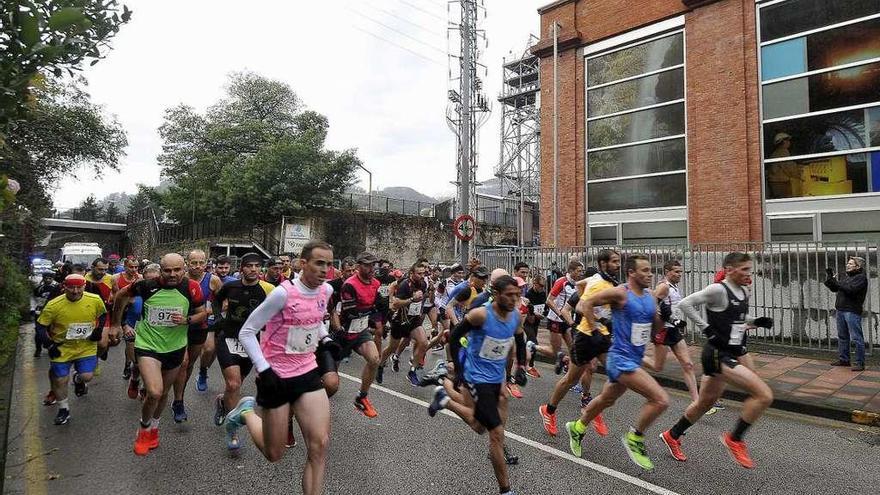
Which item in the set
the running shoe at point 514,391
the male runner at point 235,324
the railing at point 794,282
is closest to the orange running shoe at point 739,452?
the running shoe at point 514,391

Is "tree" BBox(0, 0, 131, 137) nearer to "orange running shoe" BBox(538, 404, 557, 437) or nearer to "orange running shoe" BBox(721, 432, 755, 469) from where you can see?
"orange running shoe" BBox(538, 404, 557, 437)

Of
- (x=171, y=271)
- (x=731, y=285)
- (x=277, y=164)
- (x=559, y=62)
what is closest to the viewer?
(x=731, y=285)

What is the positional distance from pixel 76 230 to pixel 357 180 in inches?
1112

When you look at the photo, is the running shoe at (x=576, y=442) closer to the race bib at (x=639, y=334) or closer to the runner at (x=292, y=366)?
the race bib at (x=639, y=334)

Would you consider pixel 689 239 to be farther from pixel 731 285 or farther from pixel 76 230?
pixel 76 230

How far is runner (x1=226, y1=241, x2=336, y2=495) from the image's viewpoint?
3357 mm

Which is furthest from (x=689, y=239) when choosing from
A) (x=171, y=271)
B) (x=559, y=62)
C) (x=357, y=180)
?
(x=357, y=180)

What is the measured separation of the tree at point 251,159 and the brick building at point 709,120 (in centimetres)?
1381

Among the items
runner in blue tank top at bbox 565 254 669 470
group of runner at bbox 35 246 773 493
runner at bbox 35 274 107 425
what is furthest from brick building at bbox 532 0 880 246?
runner at bbox 35 274 107 425

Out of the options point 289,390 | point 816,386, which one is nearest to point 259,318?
point 289,390

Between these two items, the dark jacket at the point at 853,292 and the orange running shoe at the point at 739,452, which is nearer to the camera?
the orange running shoe at the point at 739,452

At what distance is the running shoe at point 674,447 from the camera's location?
461 cm

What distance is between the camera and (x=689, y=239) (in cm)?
1344

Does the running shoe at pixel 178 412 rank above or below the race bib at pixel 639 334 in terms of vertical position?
below
